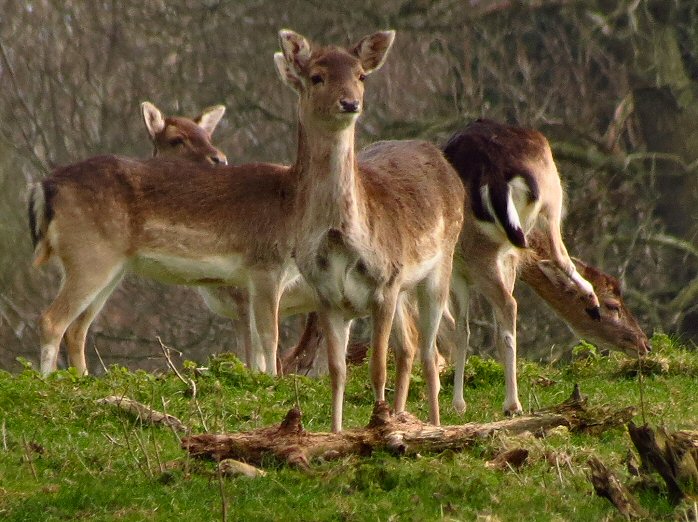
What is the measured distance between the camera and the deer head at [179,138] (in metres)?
15.6

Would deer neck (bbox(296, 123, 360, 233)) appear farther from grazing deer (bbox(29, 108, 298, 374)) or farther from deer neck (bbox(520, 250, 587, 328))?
deer neck (bbox(520, 250, 587, 328))

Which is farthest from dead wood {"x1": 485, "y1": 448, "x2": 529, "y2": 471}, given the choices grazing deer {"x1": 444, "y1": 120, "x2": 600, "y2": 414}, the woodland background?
the woodland background

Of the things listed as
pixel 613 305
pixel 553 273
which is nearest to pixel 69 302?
pixel 553 273

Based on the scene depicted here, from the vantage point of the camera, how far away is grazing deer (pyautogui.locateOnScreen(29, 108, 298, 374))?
13.0 m

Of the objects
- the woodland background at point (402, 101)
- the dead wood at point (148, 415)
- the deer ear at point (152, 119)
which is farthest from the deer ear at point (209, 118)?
the dead wood at point (148, 415)

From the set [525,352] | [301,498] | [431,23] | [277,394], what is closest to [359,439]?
[301,498]

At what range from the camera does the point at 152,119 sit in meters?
15.8

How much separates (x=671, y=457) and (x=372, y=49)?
3655mm

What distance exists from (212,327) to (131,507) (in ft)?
42.0

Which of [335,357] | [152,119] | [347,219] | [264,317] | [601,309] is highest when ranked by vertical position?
[347,219]

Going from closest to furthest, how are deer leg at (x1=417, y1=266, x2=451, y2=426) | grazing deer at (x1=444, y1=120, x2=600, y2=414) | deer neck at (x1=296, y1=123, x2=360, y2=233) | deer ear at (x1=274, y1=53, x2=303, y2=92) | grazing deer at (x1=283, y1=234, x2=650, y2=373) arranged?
deer neck at (x1=296, y1=123, x2=360, y2=233) → deer ear at (x1=274, y1=53, x2=303, y2=92) → deer leg at (x1=417, y1=266, x2=451, y2=426) → grazing deer at (x1=444, y1=120, x2=600, y2=414) → grazing deer at (x1=283, y1=234, x2=650, y2=373)

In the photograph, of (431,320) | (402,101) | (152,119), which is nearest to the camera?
(431,320)

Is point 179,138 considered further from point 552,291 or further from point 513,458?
point 513,458

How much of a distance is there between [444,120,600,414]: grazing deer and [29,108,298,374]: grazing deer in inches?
74.2
